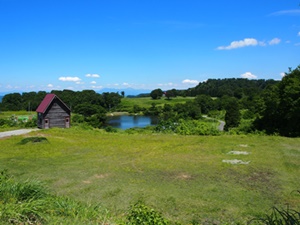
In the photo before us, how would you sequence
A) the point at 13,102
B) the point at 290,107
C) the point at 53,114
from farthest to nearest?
the point at 13,102 → the point at 53,114 → the point at 290,107

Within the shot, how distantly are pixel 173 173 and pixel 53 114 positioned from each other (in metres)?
16.4

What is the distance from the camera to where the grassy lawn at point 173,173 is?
6590 millimetres

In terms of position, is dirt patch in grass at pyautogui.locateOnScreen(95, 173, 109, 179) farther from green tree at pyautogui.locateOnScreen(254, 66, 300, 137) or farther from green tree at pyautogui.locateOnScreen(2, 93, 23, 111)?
green tree at pyautogui.locateOnScreen(2, 93, 23, 111)

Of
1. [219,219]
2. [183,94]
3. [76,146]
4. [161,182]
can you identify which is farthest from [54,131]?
[183,94]

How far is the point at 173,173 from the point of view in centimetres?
952

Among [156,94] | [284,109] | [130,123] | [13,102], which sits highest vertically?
[156,94]

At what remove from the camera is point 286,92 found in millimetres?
21516

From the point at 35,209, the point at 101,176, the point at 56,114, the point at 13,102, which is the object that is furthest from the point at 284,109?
the point at 13,102

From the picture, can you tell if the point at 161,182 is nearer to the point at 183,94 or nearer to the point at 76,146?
the point at 76,146

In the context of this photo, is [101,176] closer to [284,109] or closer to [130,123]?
[284,109]

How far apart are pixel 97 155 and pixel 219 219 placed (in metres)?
8.15

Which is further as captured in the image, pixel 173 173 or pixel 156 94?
pixel 156 94

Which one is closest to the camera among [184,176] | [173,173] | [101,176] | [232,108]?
[184,176]

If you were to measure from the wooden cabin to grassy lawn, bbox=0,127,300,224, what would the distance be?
248 inches
